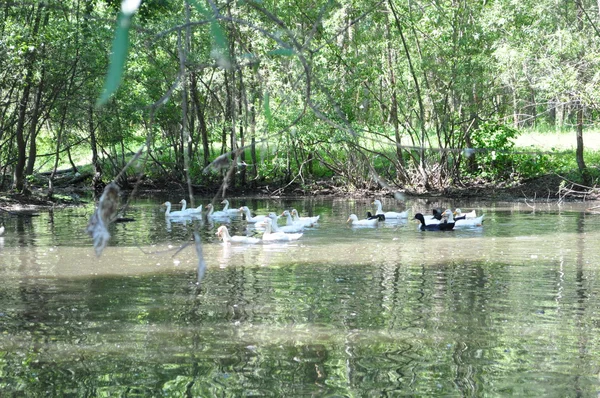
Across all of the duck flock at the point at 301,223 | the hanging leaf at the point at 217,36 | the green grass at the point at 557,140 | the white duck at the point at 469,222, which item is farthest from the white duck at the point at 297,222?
the green grass at the point at 557,140

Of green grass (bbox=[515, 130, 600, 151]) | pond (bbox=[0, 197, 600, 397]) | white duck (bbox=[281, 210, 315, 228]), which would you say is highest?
green grass (bbox=[515, 130, 600, 151])

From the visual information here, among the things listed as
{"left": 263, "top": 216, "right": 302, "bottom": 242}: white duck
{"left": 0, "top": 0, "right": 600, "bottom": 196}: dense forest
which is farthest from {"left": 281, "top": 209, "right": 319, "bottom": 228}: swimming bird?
{"left": 0, "top": 0, "right": 600, "bottom": 196}: dense forest

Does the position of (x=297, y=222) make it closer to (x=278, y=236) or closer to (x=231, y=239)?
(x=278, y=236)

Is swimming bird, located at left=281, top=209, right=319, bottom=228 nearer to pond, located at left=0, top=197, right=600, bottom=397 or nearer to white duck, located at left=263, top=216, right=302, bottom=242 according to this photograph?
white duck, located at left=263, top=216, right=302, bottom=242

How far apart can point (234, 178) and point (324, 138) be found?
5533mm

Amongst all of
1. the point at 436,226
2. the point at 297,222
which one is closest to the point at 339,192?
the point at 297,222

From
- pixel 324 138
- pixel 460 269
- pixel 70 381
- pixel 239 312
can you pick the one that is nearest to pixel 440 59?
pixel 324 138

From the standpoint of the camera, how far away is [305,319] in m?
8.39

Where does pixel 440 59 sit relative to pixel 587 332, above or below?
above

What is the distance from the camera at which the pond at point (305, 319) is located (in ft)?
20.7

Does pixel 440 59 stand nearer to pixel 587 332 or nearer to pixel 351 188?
pixel 351 188

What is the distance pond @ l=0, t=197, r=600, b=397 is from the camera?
20.7 ft

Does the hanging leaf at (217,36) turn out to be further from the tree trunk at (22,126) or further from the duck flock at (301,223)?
the tree trunk at (22,126)

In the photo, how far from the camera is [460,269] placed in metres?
11.9
